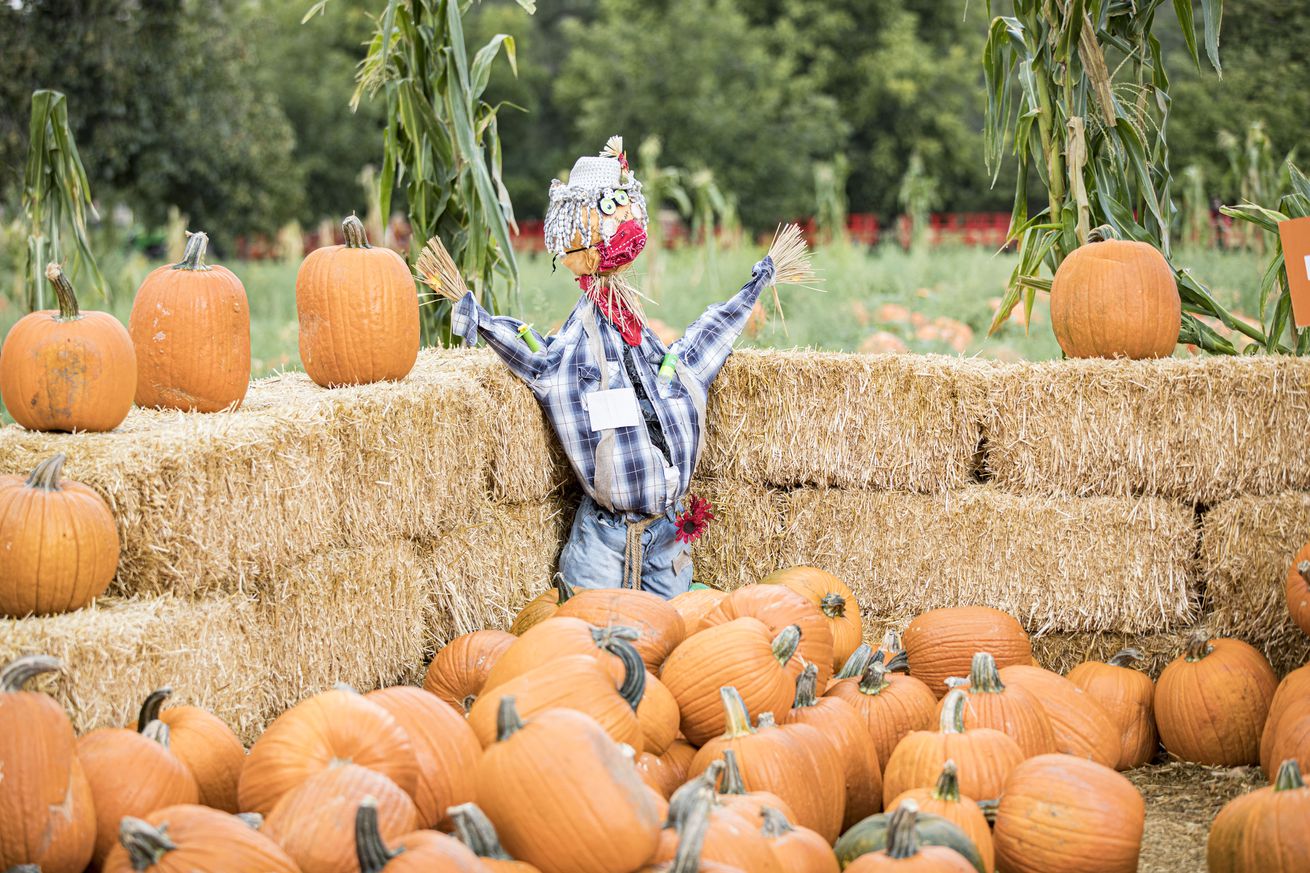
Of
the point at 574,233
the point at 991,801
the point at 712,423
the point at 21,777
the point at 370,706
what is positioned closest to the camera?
the point at 21,777

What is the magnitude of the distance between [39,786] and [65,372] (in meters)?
1.12

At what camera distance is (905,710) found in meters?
3.05

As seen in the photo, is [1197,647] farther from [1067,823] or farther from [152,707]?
[152,707]

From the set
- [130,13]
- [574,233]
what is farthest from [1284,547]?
[130,13]

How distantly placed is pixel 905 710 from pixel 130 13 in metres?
12.1

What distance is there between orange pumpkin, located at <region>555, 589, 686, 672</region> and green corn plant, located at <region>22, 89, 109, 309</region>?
8.14ft

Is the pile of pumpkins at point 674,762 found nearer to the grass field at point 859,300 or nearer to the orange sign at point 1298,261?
the orange sign at point 1298,261

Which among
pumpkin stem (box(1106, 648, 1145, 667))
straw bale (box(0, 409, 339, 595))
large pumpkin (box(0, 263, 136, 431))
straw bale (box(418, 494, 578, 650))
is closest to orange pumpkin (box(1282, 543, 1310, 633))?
pumpkin stem (box(1106, 648, 1145, 667))

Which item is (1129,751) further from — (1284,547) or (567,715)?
(567,715)

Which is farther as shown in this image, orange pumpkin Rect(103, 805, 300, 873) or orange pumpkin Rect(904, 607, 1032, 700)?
orange pumpkin Rect(904, 607, 1032, 700)

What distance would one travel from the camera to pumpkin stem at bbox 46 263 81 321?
9.39ft

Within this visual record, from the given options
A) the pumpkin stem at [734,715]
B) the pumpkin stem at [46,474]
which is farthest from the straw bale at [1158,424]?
the pumpkin stem at [46,474]

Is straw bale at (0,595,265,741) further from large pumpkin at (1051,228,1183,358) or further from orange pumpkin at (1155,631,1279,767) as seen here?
large pumpkin at (1051,228,1183,358)

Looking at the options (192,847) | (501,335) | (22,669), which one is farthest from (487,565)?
(192,847)
